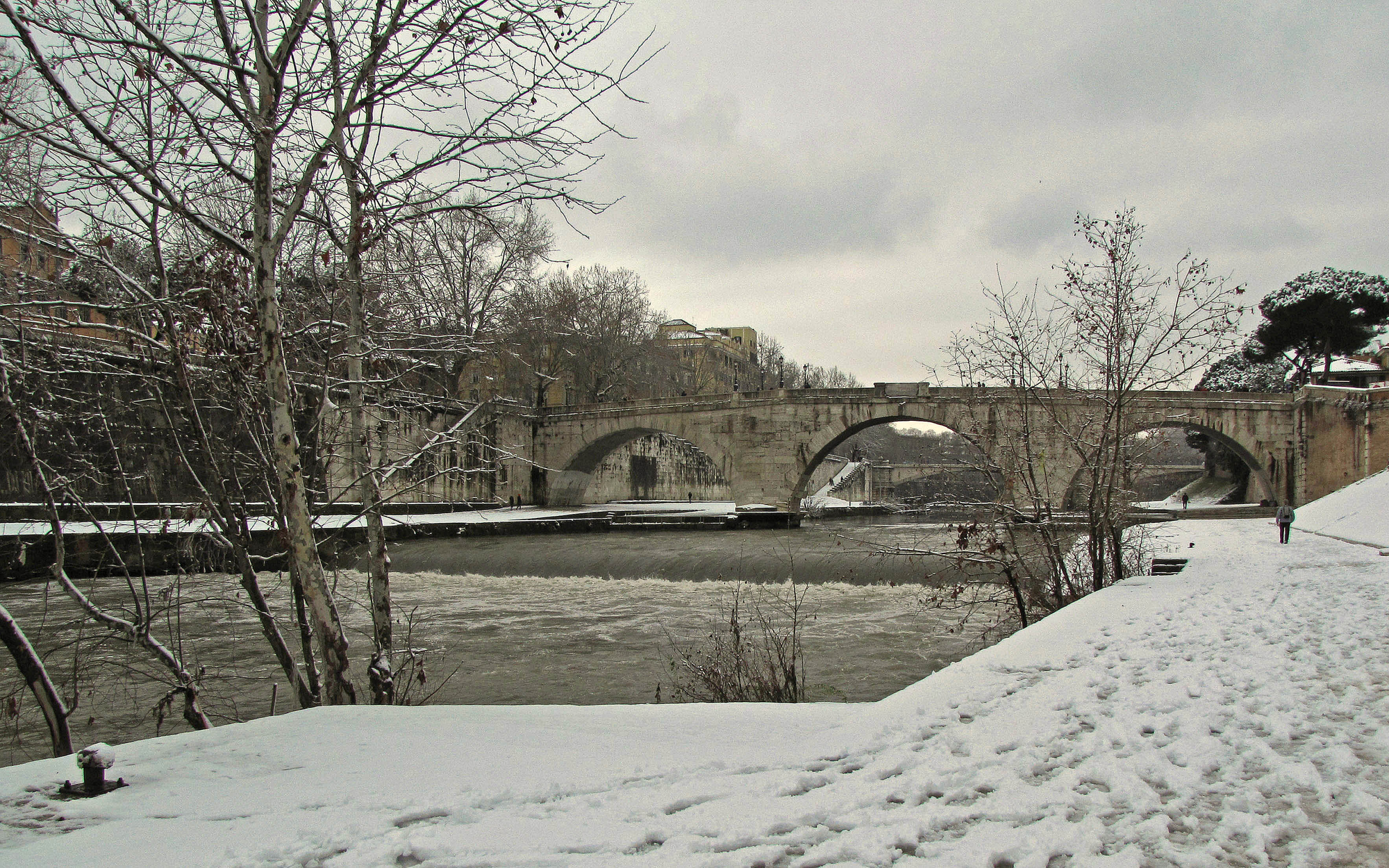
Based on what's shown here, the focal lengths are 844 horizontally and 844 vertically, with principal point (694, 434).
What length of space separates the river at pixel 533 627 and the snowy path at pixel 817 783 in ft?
5.05

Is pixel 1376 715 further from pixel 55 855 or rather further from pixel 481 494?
pixel 481 494

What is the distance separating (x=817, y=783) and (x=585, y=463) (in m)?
30.7

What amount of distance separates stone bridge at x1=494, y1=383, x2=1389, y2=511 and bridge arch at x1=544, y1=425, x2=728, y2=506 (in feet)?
0.20

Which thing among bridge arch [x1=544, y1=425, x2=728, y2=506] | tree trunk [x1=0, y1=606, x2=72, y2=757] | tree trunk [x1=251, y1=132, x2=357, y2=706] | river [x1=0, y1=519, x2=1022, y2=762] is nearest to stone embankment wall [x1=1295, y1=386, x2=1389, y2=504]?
river [x1=0, y1=519, x2=1022, y2=762]

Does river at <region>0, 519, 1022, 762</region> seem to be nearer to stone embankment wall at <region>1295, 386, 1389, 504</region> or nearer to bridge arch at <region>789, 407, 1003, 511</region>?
bridge arch at <region>789, 407, 1003, 511</region>

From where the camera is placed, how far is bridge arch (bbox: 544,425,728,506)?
30016 millimetres

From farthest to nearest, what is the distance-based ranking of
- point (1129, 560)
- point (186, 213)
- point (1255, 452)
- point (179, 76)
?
point (1255, 452), point (1129, 560), point (179, 76), point (186, 213)

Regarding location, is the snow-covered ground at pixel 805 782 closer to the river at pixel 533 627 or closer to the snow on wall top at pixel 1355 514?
the river at pixel 533 627

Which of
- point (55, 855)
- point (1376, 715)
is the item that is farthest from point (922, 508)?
point (55, 855)

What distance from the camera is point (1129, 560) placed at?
355 inches

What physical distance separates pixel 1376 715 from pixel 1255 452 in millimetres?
23772

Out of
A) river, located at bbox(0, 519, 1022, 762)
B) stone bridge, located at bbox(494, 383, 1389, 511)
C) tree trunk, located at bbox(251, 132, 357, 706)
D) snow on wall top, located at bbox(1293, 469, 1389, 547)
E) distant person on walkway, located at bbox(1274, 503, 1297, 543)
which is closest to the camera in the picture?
tree trunk, located at bbox(251, 132, 357, 706)

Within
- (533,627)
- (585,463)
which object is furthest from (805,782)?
(585,463)

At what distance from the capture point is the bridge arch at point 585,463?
98.5ft
